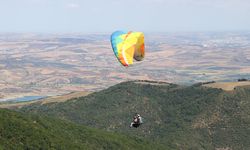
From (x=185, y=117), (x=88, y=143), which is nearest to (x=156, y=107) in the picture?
(x=185, y=117)

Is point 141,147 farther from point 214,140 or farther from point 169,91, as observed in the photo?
point 169,91

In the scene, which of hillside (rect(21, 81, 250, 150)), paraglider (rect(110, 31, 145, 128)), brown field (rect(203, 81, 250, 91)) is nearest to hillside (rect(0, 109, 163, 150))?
hillside (rect(21, 81, 250, 150))

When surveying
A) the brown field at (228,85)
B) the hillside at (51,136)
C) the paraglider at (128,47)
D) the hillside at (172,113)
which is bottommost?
the hillside at (172,113)

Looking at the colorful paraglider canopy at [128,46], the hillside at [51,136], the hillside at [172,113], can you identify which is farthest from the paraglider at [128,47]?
the hillside at [172,113]

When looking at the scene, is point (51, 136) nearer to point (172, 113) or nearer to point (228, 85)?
point (172, 113)

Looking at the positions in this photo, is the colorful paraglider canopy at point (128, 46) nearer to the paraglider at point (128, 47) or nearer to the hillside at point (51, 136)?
the paraglider at point (128, 47)

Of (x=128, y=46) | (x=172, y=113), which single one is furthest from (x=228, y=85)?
(x=128, y=46)
